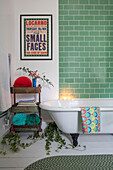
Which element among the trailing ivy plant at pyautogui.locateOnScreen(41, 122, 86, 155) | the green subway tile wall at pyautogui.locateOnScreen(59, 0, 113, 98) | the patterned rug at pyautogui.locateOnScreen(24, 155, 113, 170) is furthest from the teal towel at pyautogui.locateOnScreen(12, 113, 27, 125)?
the patterned rug at pyautogui.locateOnScreen(24, 155, 113, 170)

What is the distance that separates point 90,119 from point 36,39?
79.6 inches

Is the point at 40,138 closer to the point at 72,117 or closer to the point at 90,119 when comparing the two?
the point at 72,117

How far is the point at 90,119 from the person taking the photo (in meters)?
2.29

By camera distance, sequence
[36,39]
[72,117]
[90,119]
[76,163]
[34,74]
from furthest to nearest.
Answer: [36,39] < [34,74] < [72,117] < [90,119] < [76,163]

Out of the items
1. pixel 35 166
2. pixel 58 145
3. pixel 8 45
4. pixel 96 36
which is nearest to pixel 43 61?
pixel 8 45

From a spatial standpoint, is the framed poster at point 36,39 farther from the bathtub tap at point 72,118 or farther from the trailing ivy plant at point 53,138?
the trailing ivy plant at point 53,138

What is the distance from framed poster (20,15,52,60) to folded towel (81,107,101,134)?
1.54m

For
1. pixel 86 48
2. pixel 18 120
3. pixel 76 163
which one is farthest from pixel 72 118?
pixel 76 163

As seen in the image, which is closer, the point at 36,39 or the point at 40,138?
the point at 40,138

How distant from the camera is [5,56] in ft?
7.99

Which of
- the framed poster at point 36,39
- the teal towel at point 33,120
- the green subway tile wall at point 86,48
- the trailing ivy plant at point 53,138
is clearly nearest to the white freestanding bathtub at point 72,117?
the trailing ivy plant at point 53,138

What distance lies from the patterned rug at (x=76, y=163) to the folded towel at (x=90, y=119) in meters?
1.61

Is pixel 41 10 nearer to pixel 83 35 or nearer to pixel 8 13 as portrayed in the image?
pixel 8 13

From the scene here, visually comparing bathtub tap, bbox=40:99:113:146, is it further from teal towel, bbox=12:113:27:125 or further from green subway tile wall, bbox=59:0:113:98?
green subway tile wall, bbox=59:0:113:98
